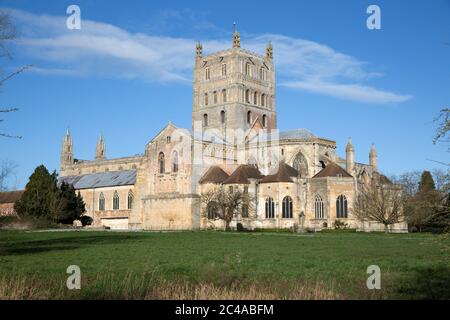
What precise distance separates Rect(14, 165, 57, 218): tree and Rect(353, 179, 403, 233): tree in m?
34.7

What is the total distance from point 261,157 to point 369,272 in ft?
185

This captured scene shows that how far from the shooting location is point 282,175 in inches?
2542

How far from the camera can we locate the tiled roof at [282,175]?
64.1 m

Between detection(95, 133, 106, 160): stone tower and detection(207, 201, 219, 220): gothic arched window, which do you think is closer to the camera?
detection(207, 201, 219, 220): gothic arched window

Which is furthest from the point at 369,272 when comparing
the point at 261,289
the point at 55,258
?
the point at 55,258

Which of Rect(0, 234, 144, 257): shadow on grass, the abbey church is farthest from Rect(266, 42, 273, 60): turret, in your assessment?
Rect(0, 234, 144, 257): shadow on grass

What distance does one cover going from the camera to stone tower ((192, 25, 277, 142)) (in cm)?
8019

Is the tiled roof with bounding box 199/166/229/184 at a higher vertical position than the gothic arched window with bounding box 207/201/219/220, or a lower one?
higher

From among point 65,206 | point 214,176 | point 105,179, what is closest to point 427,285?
point 214,176

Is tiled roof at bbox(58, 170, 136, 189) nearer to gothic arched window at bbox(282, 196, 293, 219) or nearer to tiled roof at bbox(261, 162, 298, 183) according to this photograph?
tiled roof at bbox(261, 162, 298, 183)

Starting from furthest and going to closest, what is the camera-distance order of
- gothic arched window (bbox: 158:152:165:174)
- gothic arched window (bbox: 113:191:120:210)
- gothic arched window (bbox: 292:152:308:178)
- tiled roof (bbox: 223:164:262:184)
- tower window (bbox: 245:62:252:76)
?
tower window (bbox: 245:62:252:76) < gothic arched window (bbox: 113:191:120:210) < gothic arched window (bbox: 158:152:165:174) < gothic arched window (bbox: 292:152:308:178) < tiled roof (bbox: 223:164:262:184)

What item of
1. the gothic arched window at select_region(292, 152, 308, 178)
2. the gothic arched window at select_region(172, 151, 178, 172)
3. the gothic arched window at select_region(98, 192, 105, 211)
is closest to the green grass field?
the gothic arched window at select_region(292, 152, 308, 178)

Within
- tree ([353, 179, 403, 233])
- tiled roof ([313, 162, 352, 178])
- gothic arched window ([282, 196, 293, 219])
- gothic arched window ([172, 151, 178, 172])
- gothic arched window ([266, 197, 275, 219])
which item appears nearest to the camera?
tree ([353, 179, 403, 233])

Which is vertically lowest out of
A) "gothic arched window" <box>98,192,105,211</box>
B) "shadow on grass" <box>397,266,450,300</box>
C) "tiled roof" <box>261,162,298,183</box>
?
"shadow on grass" <box>397,266,450,300</box>
